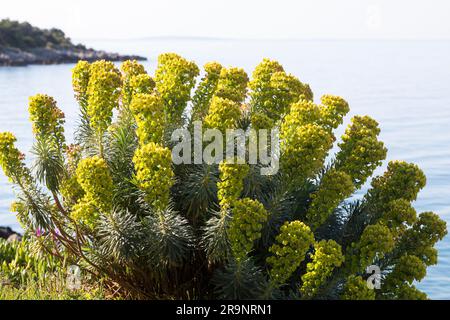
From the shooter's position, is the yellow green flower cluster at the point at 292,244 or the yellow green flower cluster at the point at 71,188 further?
the yellow green flower cluster at the point at 71,188

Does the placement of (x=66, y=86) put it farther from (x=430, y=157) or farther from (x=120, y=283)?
(x=120, y=283)

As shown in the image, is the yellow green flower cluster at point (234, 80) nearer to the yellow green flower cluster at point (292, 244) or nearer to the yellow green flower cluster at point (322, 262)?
the yellow green flower cluster at point (292, 244)

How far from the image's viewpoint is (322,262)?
6434 millimetres

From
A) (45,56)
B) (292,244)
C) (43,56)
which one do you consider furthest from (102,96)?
(43,56)

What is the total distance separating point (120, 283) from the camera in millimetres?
7305

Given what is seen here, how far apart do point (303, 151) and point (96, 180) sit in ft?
6.55

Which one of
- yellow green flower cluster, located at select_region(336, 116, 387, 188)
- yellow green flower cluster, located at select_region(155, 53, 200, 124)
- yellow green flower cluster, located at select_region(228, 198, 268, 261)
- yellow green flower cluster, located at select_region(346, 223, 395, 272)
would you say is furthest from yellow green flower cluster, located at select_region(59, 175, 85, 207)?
yellow green flower cluster, located at select_region(346, 223, 395, 272)

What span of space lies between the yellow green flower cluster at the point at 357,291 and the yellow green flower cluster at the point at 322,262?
1.08 ft

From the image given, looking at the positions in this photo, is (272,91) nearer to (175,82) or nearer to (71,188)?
(175,82)

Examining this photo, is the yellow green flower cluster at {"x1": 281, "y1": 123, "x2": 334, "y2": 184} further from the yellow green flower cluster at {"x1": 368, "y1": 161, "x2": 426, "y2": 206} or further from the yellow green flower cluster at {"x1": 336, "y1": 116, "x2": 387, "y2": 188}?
the yellow green flower cluster at {"x1": 368, "y1": 161, "x2": 426, "y2": 206}

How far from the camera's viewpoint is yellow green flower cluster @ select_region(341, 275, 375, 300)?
22.0ft

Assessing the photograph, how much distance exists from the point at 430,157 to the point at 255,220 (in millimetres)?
17671

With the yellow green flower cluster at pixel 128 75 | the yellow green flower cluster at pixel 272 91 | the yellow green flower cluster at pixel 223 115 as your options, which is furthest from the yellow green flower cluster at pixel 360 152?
the yellow green flower cluster at pixel 128 75

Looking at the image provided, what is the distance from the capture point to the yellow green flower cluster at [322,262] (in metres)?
6.39
